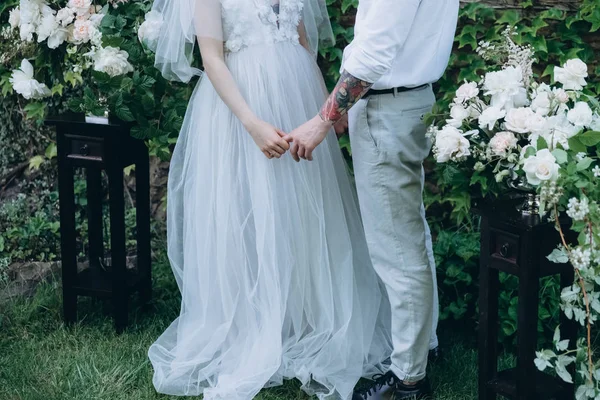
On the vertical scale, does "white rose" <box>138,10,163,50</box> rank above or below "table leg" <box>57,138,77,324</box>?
above

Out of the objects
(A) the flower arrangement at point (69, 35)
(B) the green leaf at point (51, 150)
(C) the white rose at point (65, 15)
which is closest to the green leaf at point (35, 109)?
(B) the green leaf at point (51, 150)

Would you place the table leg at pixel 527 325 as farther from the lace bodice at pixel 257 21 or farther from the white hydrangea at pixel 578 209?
the lace bodice at pixel 257 21

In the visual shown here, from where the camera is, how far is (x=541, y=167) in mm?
2328

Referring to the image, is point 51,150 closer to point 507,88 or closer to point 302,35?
point 302,35

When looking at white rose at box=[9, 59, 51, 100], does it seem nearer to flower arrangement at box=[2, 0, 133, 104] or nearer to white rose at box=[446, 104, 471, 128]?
flower arrangement at box=[2, 0, 133, 104]

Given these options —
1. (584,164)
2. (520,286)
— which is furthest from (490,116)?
(520,286)

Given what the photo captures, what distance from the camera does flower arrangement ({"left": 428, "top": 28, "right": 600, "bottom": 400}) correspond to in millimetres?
2334

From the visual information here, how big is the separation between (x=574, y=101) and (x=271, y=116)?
1.14 m

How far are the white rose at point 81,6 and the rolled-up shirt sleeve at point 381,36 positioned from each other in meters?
1.41

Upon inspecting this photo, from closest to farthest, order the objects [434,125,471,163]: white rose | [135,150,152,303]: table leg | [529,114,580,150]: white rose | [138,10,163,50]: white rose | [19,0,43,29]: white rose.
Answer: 1. [529,114,580,150]: white rose
2. [434,125,471,163]: white rose
3. [138,10,163,50]: white rose
4. [19,0,43,29]: white rose
5. [135,150,152,303]: table leg

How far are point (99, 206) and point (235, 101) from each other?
1176 mm

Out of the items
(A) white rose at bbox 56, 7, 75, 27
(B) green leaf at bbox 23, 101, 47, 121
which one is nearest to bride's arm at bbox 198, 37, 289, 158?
(A) white rose at bbox 56, 7, 75, 27

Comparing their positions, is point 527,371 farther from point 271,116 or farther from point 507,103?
point 271,116

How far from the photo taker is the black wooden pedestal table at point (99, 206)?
11.6 feet
